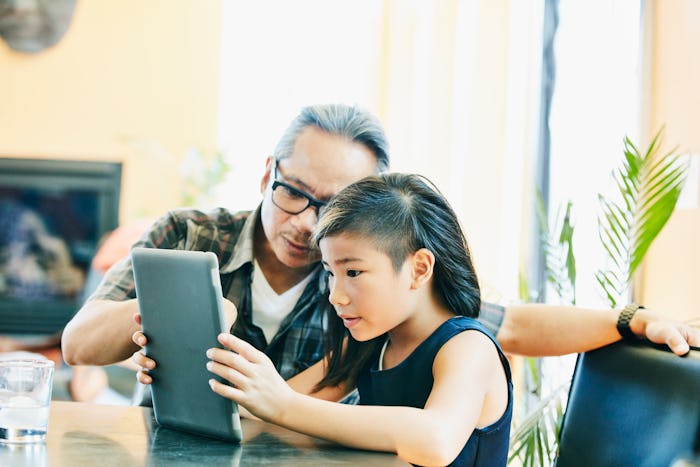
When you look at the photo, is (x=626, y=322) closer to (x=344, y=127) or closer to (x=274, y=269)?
(x=344, y=127)

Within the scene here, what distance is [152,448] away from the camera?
1.02 meters

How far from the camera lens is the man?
4.63 feet

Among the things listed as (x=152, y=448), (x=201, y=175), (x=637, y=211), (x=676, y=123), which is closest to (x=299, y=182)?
(x=152, y=448)

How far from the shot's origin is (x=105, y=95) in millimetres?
4969

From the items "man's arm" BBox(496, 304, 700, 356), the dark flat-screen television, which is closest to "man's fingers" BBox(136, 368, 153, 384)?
"man's arm" BBox(496, 304, 700, 356)

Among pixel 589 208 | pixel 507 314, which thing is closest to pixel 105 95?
pixel 589 208

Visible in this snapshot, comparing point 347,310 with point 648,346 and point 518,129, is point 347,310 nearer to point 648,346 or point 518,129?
point 648,346

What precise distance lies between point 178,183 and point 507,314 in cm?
354

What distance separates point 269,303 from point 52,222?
11.3 ft

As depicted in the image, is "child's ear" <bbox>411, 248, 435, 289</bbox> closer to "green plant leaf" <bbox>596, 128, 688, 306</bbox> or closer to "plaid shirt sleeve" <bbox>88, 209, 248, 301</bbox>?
"plaid shirt sleeve" <bbox>88, 209, 248, 301</bbox>

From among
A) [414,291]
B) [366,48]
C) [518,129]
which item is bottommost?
[414,291]

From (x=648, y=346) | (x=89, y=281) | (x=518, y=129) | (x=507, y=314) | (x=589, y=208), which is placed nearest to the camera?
(x=648, y=346)

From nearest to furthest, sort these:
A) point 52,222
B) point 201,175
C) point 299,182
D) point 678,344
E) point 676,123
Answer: point 678,344, point 299,182, point 676,123, point 201,175, point 52,222

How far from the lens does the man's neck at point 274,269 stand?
1.69 meters
